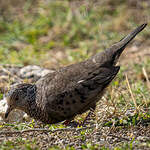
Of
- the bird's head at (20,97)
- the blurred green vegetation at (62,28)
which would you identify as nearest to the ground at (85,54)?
the blurred green vegetation at (62,28)

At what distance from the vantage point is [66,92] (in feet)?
16.5

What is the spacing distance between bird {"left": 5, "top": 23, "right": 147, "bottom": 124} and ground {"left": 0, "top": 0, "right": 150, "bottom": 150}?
7.6 inches

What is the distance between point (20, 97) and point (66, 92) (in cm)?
74

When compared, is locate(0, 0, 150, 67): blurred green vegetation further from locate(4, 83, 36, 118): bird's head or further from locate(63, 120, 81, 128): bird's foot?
locate(63, 120, 81, 128): bird's foot

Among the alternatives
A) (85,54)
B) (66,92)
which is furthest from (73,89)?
(85,54)

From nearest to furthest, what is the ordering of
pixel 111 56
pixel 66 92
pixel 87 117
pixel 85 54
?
1. pixel 66 92
2. pixel 87 117
3. pixel 111 56
4. pixel 85 54

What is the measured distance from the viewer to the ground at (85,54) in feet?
14.3

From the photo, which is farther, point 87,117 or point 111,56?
point 111,56

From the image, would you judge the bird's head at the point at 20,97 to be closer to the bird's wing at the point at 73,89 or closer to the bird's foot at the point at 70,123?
the bird's wing at the point at 73,89

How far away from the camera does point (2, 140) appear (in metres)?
4.30

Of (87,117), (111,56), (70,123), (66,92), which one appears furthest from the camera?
(111,56)

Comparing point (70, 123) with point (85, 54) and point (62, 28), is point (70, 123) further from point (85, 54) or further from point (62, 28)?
point (62, 28)

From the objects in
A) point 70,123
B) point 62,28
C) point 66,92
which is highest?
point 62,28

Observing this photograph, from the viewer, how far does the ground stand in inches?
172
